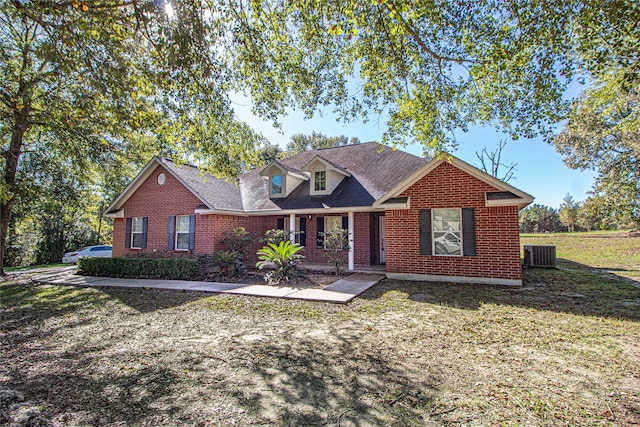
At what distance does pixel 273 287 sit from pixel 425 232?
548 centimetres

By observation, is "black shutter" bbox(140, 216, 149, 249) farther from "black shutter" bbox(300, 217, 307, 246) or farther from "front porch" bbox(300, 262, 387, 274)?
"front porch" bbox(300, 262, 387, 274)

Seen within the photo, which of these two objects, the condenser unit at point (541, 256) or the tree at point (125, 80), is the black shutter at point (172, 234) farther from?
the condenser unit at point (541, 256)

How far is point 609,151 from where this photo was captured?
71.5 ft

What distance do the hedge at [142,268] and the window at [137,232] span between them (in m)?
2.31

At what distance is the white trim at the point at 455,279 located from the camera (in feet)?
31.7

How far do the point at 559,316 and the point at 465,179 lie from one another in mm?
5094

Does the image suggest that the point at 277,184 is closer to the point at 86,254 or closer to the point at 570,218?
the point at 86,254

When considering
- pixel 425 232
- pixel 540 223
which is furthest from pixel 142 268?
pixel 540 223

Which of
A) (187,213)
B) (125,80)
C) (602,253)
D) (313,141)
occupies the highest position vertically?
(313,141)

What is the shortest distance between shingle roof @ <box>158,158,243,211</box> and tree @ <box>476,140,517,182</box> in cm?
2845

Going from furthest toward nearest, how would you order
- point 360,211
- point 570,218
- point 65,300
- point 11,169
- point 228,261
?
point 570,218, point 360,211, point 11,169, point 228,261, point 65,300

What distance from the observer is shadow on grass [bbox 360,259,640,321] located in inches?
277

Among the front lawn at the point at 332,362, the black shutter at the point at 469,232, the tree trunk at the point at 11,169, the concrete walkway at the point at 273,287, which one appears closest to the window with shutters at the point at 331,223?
the concrete walkway at the point at 273,287

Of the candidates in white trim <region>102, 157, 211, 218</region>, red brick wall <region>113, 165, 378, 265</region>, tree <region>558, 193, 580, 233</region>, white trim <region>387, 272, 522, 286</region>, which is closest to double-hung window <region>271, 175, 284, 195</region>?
red brick wall <region>113, 165, 378, 265</region>
